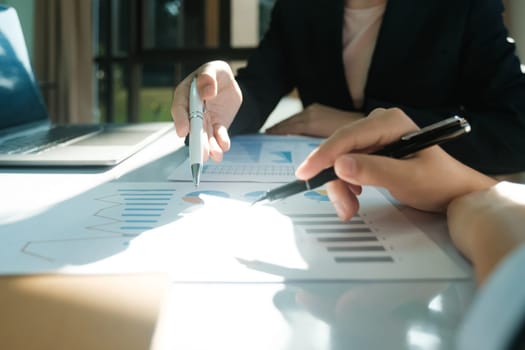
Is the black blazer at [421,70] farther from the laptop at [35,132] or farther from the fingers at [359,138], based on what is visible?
the fingers at [359,138]

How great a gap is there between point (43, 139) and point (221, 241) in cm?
61

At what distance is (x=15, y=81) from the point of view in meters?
1.05

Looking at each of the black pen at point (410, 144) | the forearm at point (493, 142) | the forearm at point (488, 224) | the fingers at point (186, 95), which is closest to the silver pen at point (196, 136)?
the fingers at point (186, 95)

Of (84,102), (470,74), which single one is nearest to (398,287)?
(470,74)

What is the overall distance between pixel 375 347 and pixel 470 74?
0.89m

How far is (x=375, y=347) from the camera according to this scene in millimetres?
223

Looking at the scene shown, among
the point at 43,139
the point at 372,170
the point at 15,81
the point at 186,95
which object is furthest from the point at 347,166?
the point at 15,81

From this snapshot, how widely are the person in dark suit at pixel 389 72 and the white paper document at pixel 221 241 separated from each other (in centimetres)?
25

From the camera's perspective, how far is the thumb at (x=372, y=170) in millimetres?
385

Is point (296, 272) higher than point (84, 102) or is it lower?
higher

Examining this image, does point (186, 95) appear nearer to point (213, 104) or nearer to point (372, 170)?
point (213, 104)

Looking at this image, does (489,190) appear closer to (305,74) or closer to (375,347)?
(375,347)

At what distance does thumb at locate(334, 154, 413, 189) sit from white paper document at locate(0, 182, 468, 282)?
1.5 inches

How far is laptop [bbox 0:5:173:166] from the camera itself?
2.22 ft
